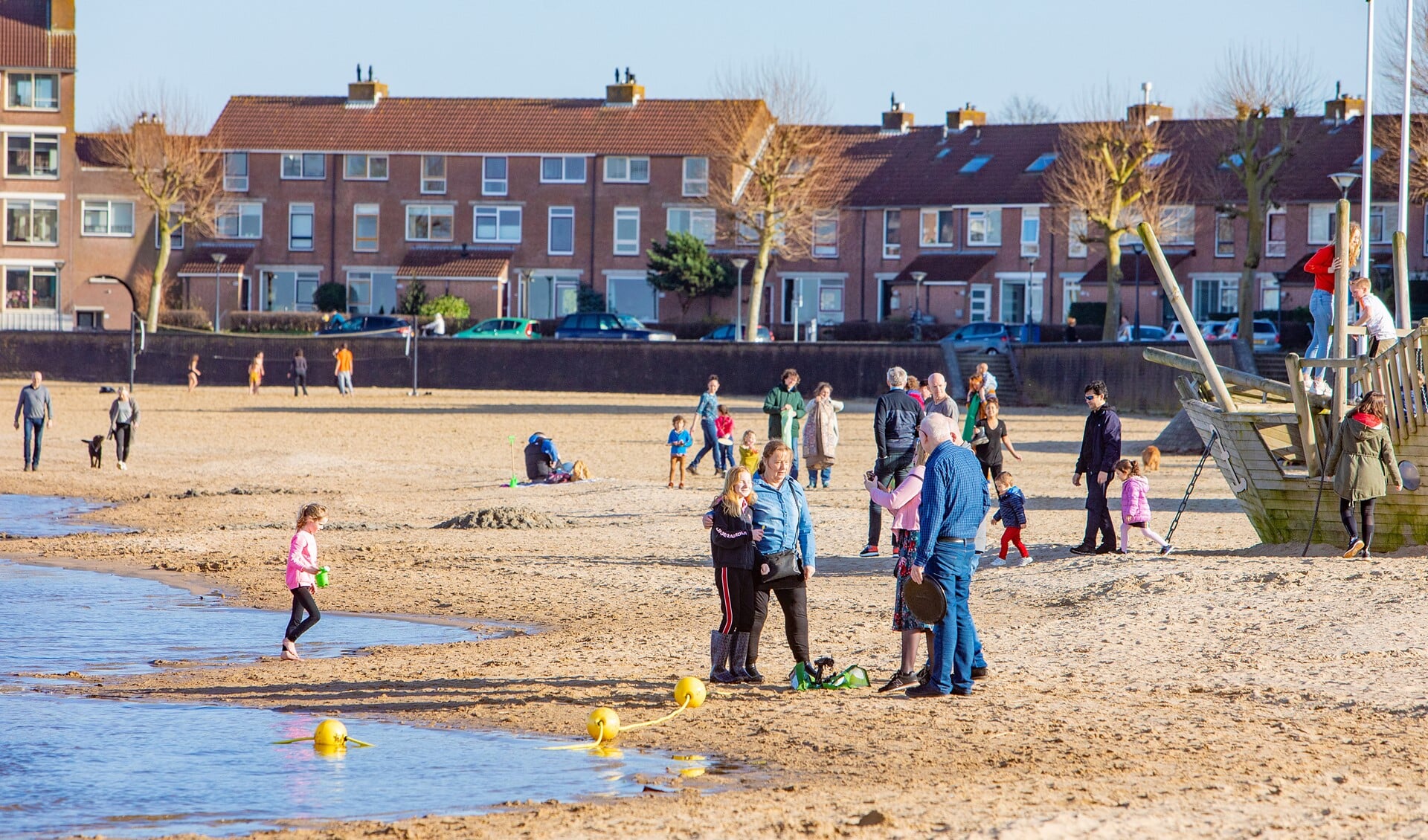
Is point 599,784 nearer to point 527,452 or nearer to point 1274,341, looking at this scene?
point 527,452

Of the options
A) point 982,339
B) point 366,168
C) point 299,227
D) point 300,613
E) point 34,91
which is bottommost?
point 300,613

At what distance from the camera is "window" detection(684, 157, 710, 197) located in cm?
7244

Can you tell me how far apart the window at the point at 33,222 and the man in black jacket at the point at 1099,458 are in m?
65.5

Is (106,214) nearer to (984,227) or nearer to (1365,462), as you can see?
(984,227)

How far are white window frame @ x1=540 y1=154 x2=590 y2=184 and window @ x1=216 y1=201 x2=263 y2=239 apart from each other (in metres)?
12.6

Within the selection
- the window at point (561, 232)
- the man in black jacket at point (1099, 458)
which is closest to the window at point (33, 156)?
the window at point (561, 232)

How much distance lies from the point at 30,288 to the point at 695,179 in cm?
2870

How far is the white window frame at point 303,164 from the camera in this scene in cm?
7406

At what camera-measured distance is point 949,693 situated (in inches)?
405

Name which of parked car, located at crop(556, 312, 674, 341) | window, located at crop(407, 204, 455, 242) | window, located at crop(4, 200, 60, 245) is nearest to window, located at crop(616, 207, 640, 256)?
window, located at crop(407, 204, 455, 242)

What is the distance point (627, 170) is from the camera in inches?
2864

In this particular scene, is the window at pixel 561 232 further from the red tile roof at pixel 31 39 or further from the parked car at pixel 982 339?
the red tile roof at pixel 31 39

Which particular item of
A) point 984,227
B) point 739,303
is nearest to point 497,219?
point 739,303

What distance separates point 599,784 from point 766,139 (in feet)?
199
